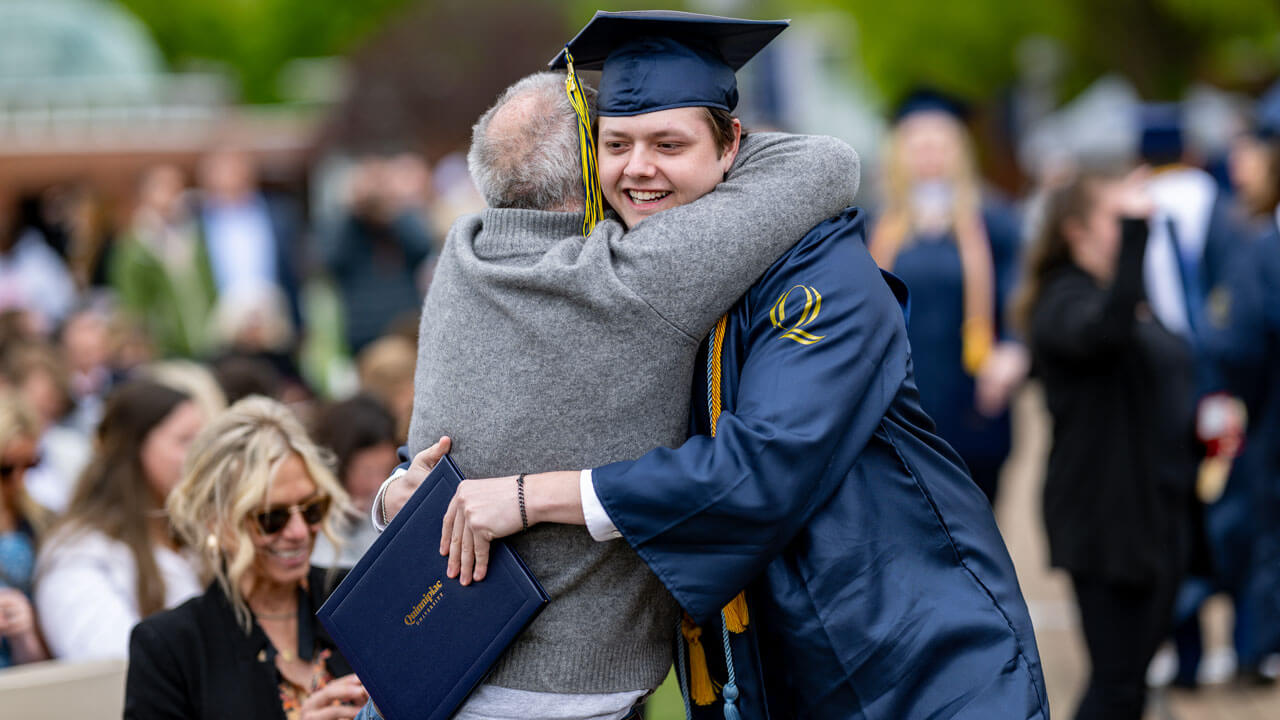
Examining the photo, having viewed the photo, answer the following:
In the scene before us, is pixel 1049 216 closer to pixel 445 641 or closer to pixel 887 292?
pixel 887 292

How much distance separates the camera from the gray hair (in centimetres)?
279

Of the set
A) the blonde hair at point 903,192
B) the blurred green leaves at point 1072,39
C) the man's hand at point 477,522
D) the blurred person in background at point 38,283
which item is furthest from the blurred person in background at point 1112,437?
the blurred green leaves at point 1072,39

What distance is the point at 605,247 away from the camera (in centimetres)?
265

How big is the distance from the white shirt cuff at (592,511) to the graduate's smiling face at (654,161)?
0.56m

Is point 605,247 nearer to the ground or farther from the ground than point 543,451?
farther from the ground

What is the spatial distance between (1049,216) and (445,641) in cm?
340

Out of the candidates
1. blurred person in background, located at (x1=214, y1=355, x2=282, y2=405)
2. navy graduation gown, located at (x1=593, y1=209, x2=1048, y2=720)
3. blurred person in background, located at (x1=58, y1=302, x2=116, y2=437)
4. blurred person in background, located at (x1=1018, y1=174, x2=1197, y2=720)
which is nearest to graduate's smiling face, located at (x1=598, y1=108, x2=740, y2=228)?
navy graduation gown, located at (x1=593, y1=209, x2=1048, y2=720)

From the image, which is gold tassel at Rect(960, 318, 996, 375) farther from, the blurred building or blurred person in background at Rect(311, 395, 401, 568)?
the blurred building

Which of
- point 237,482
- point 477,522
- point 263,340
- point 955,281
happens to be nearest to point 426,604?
point 477,522

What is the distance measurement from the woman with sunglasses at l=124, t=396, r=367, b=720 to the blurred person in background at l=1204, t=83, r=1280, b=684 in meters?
3.84

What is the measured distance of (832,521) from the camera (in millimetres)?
2740

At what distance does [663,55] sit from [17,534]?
282 cm

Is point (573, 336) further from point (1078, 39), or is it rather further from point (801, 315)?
point (1078, 39)

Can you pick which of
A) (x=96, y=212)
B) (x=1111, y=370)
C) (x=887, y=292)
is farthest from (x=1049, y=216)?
(x=96, y=212)
